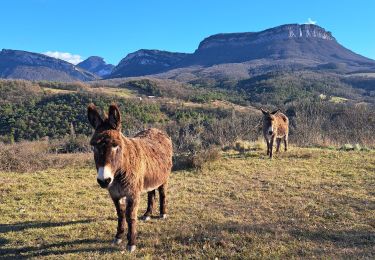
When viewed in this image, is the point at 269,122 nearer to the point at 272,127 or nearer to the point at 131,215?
the point at 272,127

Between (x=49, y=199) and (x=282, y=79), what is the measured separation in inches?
4138

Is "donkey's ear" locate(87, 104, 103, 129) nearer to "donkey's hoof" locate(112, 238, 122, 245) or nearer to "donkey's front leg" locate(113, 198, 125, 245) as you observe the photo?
"donkey's front leg" locate(113, 198, 125, 245)

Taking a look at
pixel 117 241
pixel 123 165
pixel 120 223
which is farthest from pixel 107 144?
pixel 117 241

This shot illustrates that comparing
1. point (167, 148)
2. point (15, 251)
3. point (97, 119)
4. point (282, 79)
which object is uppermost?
point (282, 79)

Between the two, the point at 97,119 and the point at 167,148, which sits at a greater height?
the point at 97,119

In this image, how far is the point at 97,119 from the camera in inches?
218

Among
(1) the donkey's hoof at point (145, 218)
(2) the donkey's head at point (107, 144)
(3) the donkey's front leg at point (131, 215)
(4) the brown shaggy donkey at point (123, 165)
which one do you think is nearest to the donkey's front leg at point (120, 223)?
(4) the brown shaggy donkey at point (123, 165)

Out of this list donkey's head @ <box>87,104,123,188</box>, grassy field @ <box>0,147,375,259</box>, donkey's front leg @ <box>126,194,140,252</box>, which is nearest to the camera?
donkey's head @ <box>87,104,123,188</box>

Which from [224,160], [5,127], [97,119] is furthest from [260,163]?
[5,127]

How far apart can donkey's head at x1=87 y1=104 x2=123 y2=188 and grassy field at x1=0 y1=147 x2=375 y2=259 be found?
5.00 feet

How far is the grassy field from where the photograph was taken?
595 centimetres

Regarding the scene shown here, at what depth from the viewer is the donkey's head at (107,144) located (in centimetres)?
Answer: 491

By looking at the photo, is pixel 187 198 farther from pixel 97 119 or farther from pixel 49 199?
pixel 97 119

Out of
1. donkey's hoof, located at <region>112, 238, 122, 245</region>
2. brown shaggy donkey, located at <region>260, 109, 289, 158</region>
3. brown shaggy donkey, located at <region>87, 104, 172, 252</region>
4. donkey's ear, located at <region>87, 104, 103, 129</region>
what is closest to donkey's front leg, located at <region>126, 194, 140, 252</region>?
brown shaggy donkey, located at <region>87, 104, 172, 252</region>
